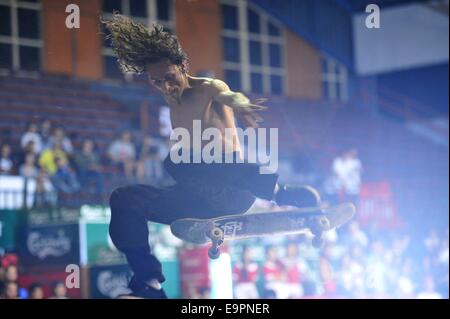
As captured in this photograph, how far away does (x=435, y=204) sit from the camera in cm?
1057

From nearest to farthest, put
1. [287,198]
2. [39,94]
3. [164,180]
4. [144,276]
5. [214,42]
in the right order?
[144,276], [287,198], [164,180], [39,94], [214,42]

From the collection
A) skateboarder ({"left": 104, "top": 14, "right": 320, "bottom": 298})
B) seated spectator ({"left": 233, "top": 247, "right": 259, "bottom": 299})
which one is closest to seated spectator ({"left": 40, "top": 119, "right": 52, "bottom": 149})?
seated spectator ({"left": 233, "top": 247, "right": 259, "bottom": 299})

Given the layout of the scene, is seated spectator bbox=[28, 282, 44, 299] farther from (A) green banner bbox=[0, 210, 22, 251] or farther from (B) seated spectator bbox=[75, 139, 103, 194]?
(B) seated spectator bbox=[75, 139, 103, 194]

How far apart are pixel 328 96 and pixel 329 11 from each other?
1090mm

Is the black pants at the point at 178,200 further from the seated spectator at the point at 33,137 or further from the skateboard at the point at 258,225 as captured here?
the seated spectator at the point at 33,137

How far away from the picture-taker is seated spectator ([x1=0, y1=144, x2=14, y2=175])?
9.80 metres

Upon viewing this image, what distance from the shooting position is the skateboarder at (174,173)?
21.7ft

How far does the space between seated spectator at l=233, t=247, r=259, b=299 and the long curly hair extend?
2.70 m

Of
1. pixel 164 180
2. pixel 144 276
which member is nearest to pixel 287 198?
pixel 144 276

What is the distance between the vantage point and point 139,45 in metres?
6.61

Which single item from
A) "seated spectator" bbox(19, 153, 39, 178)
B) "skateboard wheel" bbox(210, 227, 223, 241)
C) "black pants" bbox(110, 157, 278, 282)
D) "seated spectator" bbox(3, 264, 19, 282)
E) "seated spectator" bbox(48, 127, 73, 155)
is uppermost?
"seated spectator" bbox(48, 127, 73, 155)

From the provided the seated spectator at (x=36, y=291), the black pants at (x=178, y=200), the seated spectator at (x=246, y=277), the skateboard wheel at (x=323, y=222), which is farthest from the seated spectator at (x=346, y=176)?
the seated spectator at (x=36, y=291)

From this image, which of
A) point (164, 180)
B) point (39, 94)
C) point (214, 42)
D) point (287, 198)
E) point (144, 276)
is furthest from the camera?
point (214, 42)

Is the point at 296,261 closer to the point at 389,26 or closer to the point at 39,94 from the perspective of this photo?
the point at 39,94
